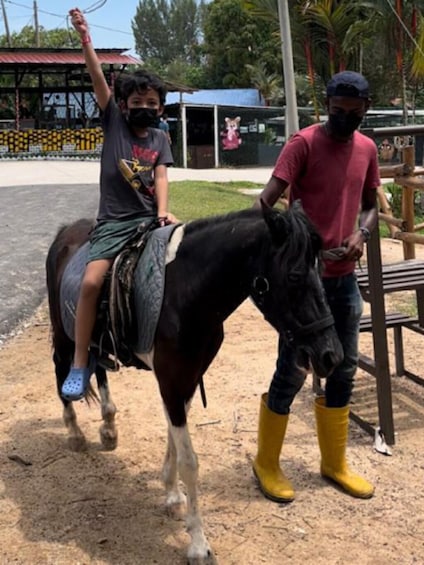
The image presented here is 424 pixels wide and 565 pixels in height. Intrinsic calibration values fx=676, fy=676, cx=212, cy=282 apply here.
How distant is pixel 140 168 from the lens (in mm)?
3541

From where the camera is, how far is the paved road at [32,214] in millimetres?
7832

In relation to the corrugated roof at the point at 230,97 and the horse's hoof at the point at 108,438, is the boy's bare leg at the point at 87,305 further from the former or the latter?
the corrugated roof at the point at 230,97

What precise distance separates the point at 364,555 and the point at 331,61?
49.0 feet

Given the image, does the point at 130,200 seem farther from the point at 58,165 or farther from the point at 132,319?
the point at 58,165

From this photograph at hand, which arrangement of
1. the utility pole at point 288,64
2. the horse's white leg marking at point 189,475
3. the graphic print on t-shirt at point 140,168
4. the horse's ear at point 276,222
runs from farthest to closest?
the utility pole at point 288,64 < the graphic print on t-shirt at point 140,168 < the horse's white leg marking at point 189,475 < the horse's ear at point 276,222

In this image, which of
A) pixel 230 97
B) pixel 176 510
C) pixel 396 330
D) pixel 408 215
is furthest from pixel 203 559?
pixel 230 97

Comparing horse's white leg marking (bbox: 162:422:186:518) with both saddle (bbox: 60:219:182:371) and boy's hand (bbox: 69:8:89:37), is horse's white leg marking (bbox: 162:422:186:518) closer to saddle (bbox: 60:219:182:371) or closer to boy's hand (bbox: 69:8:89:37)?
saddle (bbox: 60:219:182:371)

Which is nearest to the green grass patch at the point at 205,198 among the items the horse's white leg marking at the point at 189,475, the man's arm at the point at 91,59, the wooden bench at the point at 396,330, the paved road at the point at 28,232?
the paved road at the point at 28,232

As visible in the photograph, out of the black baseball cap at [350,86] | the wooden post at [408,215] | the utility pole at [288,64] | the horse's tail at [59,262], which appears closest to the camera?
the black baseball cap at [350,86]

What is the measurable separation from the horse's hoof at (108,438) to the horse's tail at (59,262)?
1.91 ft

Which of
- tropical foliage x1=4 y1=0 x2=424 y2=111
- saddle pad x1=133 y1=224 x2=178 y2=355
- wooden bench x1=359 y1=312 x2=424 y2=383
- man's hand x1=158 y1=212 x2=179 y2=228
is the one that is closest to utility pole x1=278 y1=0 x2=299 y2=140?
tropical foliage x1=4 y1=0 x2=424 y2=111

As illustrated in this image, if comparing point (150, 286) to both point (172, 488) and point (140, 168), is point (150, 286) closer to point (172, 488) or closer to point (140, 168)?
point (140, 168)

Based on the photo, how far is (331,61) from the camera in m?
16.3

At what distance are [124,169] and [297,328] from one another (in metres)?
1.35
